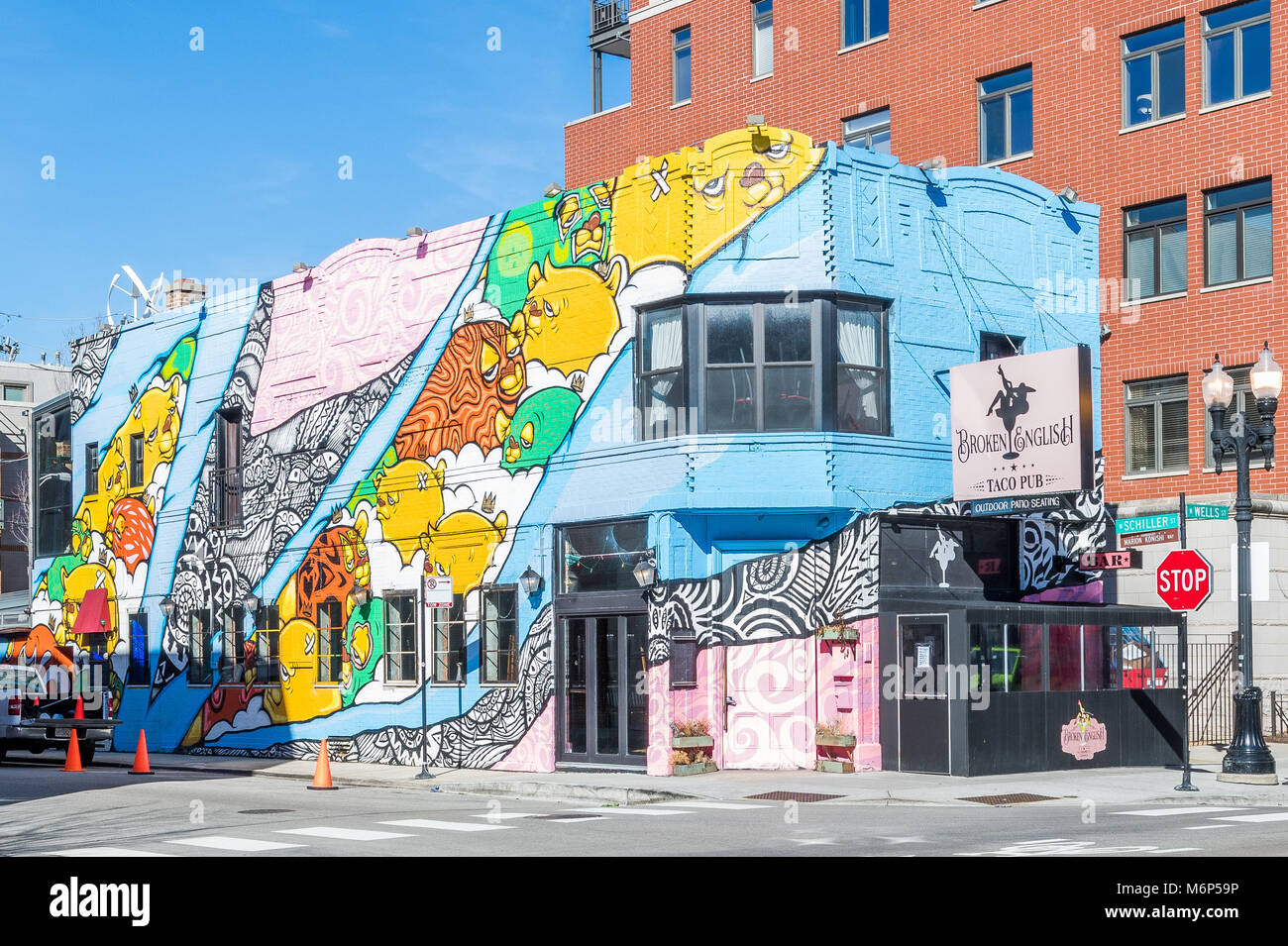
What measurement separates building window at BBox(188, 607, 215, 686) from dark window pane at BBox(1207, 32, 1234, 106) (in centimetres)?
2319

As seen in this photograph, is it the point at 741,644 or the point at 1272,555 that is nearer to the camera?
the point at 741,644

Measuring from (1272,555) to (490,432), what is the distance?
1474cm

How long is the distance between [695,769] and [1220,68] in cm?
1856

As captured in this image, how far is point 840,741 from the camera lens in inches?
919

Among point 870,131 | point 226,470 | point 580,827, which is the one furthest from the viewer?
point 870,131

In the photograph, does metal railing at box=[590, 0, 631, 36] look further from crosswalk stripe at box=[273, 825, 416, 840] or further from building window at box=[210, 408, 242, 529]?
crosswalk stripe at box=[273, 825, 416, 840]

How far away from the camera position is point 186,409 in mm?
34844

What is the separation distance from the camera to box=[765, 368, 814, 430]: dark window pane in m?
24.1

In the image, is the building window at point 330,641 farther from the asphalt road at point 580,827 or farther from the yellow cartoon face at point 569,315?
the asphalt road at point 580,827

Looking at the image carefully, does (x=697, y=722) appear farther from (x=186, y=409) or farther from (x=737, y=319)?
(x=186, y=409)

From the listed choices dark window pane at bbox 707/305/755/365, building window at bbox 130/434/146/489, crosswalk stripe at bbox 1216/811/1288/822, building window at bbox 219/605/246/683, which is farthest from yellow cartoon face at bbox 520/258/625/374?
building window at bbox 130/434/146/489

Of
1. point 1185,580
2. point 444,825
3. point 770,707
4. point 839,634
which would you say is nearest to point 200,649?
point 770,707

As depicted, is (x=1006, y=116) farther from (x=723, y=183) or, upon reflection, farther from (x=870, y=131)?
(x=723, y=183)
